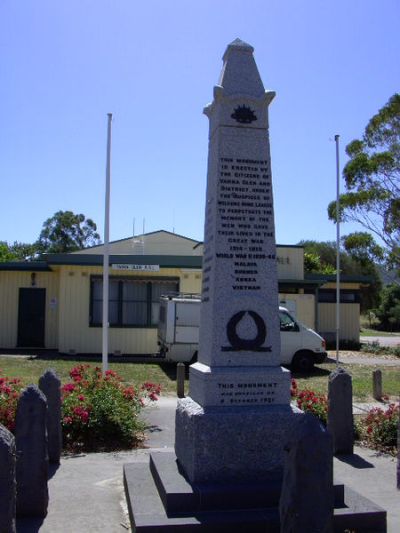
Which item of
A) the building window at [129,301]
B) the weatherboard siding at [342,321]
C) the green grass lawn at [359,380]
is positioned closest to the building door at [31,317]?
the building window at [129,301]

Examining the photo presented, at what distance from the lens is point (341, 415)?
799 centimetres

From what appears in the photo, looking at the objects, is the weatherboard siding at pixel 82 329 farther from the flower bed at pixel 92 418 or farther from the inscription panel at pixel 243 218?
the inscription panel at pixel 243 218

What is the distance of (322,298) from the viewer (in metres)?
29.2

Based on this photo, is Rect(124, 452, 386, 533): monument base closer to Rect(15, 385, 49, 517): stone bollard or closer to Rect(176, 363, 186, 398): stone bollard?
Rect(15, 385, 49, 517): stone bollard

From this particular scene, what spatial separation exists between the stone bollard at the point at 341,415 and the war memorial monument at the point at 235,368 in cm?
234

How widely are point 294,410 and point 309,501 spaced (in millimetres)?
2233

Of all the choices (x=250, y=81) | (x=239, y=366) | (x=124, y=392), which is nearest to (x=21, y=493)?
(x=239, y=366)

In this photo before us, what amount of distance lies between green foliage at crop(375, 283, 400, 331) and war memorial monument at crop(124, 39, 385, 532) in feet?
169

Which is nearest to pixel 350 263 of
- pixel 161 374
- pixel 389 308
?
pixel 389 308

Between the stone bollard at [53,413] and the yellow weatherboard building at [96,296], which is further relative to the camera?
the yellow weatherboard building at [96,296]

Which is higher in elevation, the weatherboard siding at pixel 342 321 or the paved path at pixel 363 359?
the weatherboard siding at pixel 342 321

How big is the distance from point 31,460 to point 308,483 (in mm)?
2836

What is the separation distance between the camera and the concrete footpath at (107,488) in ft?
17.5

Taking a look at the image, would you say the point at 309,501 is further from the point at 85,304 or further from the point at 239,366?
the point at 85,304
